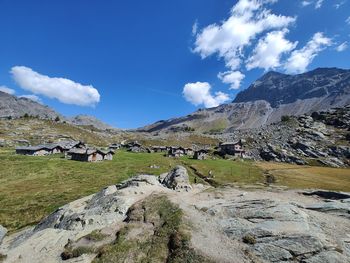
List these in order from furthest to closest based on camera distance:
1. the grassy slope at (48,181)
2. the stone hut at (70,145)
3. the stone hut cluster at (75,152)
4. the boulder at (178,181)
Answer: the stone hut at (70,145) → the stone hut cluster at (75,152) → the grassy slope at (48,181) → the boulder at (178,181)

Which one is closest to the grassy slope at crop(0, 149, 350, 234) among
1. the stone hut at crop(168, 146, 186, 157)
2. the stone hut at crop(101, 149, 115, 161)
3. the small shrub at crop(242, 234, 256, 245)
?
the stone hut at crop(101, 149, 115, 161)

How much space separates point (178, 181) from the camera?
4406 centimetres

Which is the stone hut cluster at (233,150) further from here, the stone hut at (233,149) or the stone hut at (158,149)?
the stone hut at (158,149)

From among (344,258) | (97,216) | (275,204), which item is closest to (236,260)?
(344,258)

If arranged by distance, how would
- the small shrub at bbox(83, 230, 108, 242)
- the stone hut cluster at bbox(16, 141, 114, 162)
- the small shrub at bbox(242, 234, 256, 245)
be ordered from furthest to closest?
the stone hut cluster at bbox(16, 141, 114, 162) → the small shrub at bbox(83, 230, 108, 242) → the small shrub at bbox(242, 234, 256, 245)

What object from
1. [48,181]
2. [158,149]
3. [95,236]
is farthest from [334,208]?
[158,149]

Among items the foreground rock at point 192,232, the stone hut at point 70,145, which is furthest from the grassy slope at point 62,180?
the stone hut at point 70,145

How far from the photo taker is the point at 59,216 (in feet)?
112

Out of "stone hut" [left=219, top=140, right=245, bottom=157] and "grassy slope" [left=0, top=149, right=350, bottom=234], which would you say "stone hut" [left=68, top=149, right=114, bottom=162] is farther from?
"stone hut" [left=219, top=140, right=245, bottom=157]

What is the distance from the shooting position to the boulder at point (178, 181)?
42.6 metres

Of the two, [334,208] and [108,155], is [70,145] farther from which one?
[334,208]

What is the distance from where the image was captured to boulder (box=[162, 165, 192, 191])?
42634 mm

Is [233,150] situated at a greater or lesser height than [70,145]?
lesser

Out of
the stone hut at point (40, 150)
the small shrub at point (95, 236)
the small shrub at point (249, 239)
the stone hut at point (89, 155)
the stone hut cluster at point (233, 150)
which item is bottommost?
the small shrub at point (95, 236)
